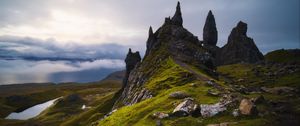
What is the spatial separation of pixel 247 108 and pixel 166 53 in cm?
9101

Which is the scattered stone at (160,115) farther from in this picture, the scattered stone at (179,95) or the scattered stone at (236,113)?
the scattered stone at (236,113)

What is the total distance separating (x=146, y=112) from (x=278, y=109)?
22.2 m

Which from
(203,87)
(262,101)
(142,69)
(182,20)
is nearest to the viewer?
(262,101)

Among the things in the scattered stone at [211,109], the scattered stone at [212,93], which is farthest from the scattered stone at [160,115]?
the scattered stone at [212,93]

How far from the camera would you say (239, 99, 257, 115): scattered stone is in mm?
42059

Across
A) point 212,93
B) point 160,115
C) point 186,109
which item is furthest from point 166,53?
point 186,109

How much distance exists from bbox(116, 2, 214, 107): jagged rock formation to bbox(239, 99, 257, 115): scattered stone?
66563 mm

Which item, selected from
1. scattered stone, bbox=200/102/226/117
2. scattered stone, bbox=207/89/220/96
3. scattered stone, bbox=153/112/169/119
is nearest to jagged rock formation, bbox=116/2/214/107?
scattered stone, bbox=207/89/220/96

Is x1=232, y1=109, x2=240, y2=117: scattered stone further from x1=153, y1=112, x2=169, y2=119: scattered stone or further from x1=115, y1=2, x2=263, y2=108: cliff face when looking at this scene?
x1=115, y1=2, x2=263, y2=108: cliff face

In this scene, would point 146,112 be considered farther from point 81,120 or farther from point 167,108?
point 81,120

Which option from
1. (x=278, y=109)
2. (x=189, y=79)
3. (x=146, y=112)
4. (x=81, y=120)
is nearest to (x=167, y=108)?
(x=146, y=112)

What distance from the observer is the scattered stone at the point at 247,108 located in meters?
42.1

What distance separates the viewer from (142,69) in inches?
5399

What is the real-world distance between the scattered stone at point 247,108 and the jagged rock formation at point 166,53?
218 feet
